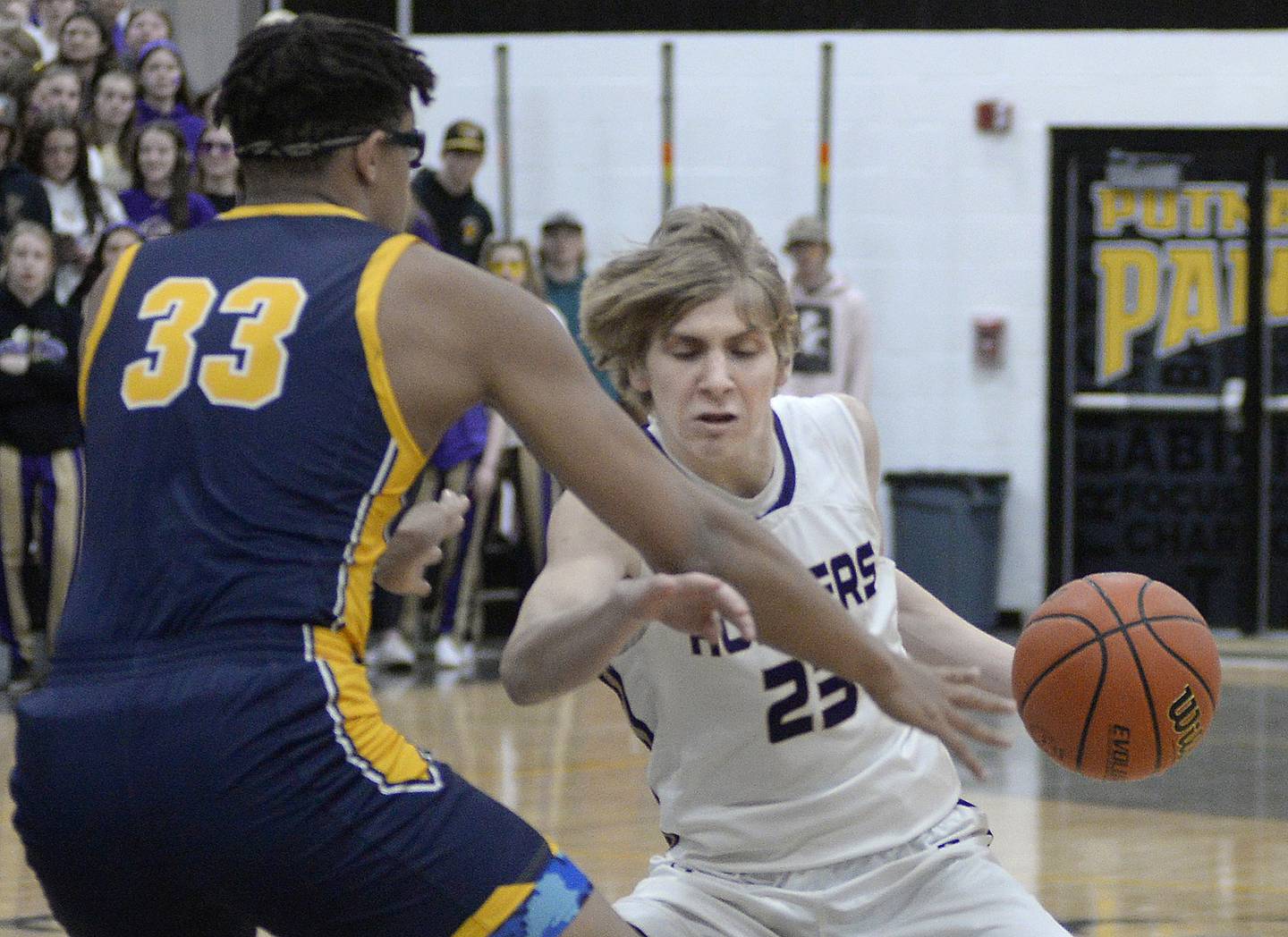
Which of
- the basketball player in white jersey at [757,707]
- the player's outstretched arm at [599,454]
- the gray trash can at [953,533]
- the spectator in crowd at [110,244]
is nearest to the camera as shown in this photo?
the player's outstretched arm at [599,454]

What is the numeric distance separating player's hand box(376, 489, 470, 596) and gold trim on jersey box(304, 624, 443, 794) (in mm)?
457

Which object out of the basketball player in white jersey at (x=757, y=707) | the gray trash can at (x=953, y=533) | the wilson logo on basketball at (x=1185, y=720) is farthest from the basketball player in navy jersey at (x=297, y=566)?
the gray trash can at (x=953, y=533)

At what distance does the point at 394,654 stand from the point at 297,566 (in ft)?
22.6

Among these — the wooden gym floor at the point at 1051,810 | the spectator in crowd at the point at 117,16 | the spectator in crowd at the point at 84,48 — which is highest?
the spectator in crowd at the point at 117,16

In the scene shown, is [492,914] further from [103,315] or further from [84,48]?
[84,48]

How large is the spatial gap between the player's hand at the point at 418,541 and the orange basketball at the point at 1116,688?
2.94 ft

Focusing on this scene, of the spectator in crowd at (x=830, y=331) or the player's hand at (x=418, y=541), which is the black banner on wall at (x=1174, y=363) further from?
the player's hand at (x=418, y=541)

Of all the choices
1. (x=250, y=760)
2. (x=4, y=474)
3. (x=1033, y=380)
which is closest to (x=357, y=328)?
(x=250, y=760)

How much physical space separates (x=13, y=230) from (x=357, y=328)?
666 centimetres

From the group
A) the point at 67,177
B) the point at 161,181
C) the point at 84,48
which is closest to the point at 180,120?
the point at 84,48

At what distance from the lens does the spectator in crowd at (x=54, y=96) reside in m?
9.27

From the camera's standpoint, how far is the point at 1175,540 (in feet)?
34.8

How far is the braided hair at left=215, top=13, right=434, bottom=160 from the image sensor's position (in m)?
2.21

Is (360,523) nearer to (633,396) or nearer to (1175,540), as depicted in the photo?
(633,396)
